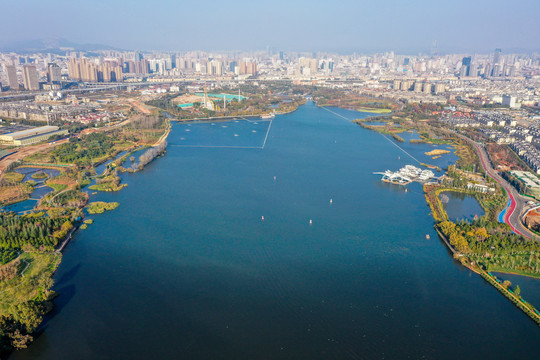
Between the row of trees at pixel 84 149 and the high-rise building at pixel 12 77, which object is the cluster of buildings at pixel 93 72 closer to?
the high-rise building at pixel 12 77

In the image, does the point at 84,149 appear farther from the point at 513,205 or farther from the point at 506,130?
the point at 506,130

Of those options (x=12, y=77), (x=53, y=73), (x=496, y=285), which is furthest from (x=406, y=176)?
(x=53, y=73)

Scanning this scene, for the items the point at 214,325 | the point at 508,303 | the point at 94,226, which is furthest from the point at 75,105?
the point at 508,303

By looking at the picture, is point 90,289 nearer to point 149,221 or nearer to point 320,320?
point 149,221

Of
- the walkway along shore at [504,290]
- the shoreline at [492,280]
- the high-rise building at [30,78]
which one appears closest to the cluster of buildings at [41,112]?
the high-rise building at [30,78]

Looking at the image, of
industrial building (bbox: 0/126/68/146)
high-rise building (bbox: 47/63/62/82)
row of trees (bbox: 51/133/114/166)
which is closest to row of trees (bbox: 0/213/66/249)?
row of trees (bbox: 51/133/114/166)
